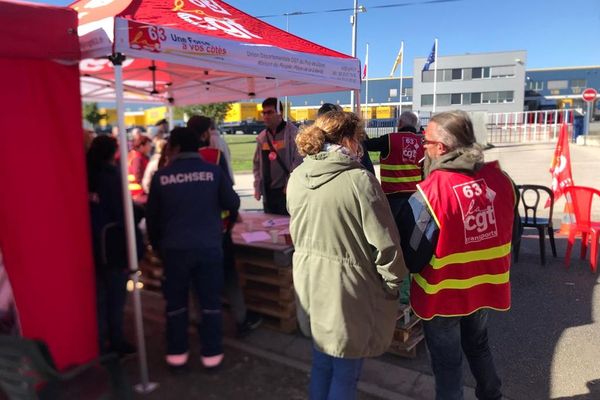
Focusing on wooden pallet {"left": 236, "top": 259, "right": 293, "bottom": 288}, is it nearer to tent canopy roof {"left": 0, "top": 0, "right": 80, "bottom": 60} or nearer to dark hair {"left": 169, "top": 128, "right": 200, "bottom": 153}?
dark hair {"left": 169, "top": 128, "right": 200, "bottom": 153}

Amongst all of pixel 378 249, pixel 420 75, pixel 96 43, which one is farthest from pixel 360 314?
pixel 420 75

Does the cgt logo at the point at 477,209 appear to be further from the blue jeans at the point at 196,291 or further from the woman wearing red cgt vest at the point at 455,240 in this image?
the blue jeans at the point at 196,291

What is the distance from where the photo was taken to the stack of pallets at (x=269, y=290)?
3768 millimetres

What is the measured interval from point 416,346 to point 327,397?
57.0 inches

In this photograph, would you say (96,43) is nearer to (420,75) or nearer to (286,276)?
(286,276)

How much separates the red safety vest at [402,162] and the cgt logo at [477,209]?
3.15 metres

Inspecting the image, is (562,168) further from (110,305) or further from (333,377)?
(110,305)

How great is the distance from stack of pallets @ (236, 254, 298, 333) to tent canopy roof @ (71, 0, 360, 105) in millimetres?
1576

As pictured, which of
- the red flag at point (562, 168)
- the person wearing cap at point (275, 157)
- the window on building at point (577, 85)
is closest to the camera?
the person wearing cap at point (275, 157)

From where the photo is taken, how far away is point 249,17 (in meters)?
4.70

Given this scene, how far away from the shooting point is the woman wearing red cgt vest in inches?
85.1

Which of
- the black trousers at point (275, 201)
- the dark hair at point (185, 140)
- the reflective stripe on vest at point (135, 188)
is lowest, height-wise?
the black trousers at point (275, 201)

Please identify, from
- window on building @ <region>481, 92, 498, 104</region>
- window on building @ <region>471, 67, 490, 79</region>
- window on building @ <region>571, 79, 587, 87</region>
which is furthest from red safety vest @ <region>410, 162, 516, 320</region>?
window on building @ <region>571, 79, 587, 87</region>

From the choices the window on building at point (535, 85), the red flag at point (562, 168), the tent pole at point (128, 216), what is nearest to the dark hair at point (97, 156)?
the tent pole at point (128, 216)
